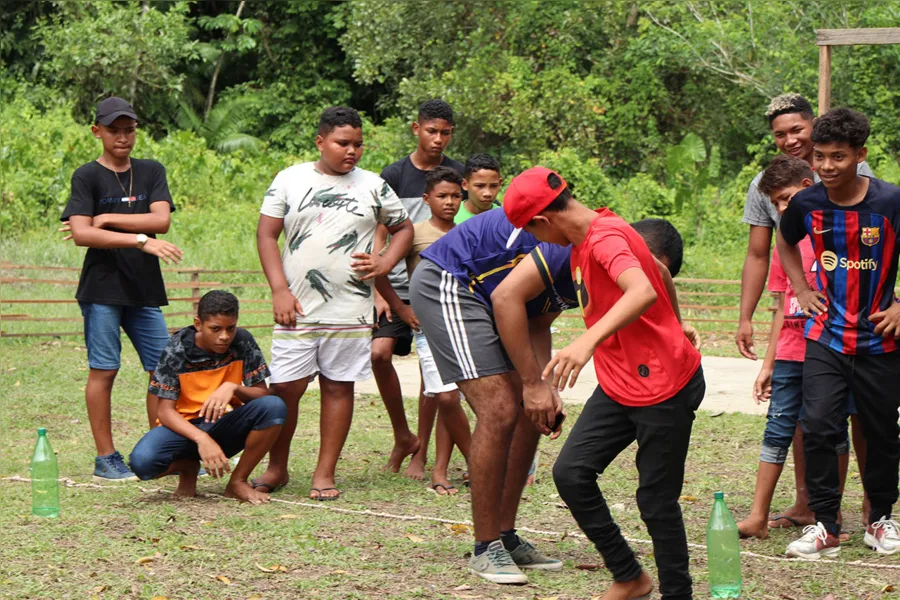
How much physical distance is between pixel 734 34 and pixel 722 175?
325 cm

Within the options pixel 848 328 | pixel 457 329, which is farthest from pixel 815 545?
pixel 457 329

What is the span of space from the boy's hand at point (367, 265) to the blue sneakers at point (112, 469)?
5.97 feet

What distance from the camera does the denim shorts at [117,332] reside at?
23.2 ft

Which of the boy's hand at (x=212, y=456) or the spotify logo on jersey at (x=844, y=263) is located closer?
the spotify logo on jersey at (x=844, y=263)

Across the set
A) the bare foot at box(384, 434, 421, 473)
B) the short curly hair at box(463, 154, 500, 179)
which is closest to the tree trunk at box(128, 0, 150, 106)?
the bare foot at box(384, 434, 421, 473)

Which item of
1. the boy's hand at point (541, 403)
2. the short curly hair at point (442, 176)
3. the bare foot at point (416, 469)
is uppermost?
the short curly hair at point (442, 176)

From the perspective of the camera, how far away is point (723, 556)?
185 inches

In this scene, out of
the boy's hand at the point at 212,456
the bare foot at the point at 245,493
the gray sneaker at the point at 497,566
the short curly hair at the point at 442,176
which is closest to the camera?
the gray sneaker at the point at 497,566

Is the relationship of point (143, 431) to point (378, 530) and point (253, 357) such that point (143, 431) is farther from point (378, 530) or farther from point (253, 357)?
point (378, 530)

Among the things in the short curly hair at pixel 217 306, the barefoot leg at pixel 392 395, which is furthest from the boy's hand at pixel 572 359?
the barefoot leg at pixel 392 395

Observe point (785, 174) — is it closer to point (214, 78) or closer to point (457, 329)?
point (457, 329)

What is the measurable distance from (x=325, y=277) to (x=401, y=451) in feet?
4.54

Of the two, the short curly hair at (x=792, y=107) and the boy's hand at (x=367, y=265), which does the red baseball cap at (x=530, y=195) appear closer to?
the short curly hair at (x=792, y=107)

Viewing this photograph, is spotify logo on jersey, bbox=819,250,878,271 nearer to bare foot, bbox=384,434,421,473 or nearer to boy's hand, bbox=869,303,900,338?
boy's hand, bbox=869,303,900,338
